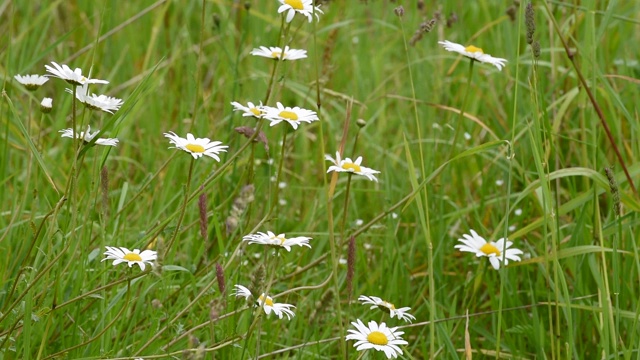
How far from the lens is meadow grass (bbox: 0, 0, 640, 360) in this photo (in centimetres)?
150

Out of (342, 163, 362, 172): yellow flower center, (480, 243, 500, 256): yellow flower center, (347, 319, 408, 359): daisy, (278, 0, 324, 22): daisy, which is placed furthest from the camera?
(480, 243, 500, 256): yellow flower center

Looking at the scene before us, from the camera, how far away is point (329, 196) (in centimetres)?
139

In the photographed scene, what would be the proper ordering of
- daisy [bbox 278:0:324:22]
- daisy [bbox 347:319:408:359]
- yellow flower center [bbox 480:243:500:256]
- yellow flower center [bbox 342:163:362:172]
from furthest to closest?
yellow flower center [bbox 480:243:500:256] → daisy [bbox 278:0:324:22] → yellow flower center [bbox 342:163:362:172] → daisy [bbox 347:319:408:359]

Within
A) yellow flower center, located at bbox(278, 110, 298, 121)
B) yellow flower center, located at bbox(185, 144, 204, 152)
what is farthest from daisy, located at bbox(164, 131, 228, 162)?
yellow flower center, located at bbox(278, 110, 298, 121)

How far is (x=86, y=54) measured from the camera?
313 centimetres

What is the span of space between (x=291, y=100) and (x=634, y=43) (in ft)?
3.86

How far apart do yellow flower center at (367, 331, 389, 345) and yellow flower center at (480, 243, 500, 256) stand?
377 millimetres

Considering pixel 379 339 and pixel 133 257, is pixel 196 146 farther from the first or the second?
pixel 379 339

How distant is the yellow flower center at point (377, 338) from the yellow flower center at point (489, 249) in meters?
0.38

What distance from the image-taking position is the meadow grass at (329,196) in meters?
1.50

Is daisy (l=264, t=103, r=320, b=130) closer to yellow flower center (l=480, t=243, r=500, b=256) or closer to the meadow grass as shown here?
the meadow grass

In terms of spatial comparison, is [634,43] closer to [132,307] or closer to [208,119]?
[208,119]

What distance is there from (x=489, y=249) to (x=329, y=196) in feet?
1.50

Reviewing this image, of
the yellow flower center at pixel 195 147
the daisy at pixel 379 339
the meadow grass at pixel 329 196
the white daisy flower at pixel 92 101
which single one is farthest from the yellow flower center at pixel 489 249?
the white daisy flower at pixel 92 101
